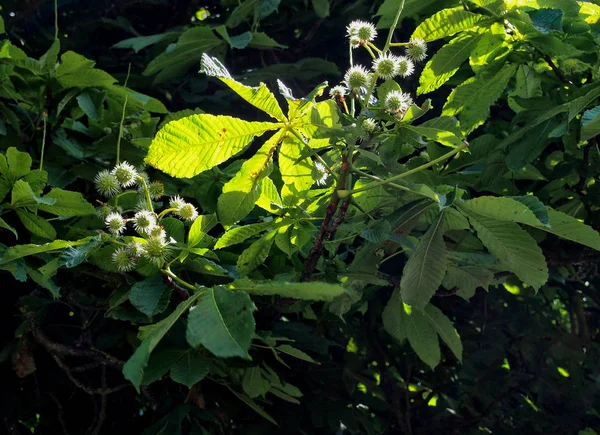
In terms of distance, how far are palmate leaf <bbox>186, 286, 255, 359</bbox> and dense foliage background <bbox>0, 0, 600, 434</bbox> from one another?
2cm

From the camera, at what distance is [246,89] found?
117 centimetres

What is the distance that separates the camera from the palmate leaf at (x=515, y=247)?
1.30 metres

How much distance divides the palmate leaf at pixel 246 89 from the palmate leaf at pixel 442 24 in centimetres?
41

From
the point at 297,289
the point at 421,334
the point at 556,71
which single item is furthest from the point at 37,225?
the point at 556,71

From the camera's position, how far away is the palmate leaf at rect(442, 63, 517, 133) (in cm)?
162

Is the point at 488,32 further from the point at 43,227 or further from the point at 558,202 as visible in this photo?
the point at 43,227

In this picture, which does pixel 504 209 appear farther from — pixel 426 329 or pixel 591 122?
pixel 426 329

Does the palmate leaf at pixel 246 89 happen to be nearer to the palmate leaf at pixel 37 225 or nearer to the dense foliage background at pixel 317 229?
the dense foliage background at pixel 317 229

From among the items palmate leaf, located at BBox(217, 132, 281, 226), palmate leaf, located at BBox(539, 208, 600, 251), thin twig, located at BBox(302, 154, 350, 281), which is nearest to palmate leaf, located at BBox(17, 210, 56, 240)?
palmate leaf, located at BBox(217, 132, 281, 226)

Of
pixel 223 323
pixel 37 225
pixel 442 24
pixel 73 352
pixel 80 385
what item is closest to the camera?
pixel 223 323

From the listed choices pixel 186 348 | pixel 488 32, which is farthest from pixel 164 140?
pixel 488 32

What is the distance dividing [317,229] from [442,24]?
18.9 inches

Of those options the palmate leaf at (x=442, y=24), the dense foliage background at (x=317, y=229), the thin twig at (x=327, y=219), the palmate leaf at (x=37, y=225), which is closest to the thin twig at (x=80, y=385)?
the dense foliage background at (x=317, y=229)

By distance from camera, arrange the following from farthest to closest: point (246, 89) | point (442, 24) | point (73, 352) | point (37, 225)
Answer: point (73, 352) → point (37, 225) → point (442, 24) → point (246, 89)
